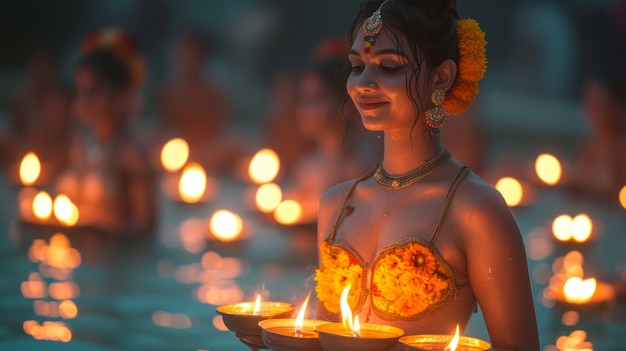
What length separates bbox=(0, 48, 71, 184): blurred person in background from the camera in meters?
13.3

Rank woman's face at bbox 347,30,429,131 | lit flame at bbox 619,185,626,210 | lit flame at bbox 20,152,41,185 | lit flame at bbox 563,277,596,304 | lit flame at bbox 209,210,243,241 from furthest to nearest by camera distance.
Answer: lit flame at bbox 20,152,41,185 < lit flame at bbox 619,185,626,210 < lit flame at bbox 209,210,243,241 < lit flame at bbox 563,277,596,304 < woman's face at bbox 347,30,429,131

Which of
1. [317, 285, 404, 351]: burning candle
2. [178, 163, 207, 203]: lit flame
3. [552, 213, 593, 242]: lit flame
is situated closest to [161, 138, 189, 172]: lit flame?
[178, 163, 207, 203]: lit flame

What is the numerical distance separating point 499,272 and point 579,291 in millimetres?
2824

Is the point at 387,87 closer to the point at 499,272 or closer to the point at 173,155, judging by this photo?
the point at 499,272

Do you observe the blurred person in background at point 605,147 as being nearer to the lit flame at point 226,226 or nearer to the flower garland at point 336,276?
the lit flame at point 226,226

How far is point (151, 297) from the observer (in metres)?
7.06

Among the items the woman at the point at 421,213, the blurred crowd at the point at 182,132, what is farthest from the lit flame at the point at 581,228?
the woman at the point at 421,213

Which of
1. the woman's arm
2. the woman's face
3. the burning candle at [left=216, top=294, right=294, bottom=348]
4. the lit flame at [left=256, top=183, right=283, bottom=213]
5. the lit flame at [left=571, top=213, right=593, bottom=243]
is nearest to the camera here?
the woman's arm

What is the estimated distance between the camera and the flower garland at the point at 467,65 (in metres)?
3.90

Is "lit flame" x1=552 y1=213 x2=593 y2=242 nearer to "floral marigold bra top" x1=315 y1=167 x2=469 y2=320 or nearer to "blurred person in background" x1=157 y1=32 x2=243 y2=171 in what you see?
"floral marigold bra top" x1=315 y1=167 x2=469 y2=320

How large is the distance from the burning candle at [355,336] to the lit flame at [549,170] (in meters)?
7.43

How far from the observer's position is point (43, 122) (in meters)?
13.8

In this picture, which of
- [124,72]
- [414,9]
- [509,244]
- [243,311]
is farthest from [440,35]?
[124,72]

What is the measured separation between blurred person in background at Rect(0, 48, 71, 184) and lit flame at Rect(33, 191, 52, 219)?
2.16 m
